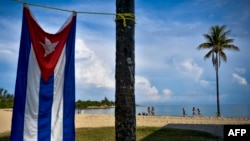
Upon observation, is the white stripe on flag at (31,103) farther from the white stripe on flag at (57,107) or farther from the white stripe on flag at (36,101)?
the white stripe on flag at (57,107)

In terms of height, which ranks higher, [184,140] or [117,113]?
[117,113]

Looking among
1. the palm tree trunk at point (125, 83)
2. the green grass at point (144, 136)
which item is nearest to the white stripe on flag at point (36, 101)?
the palm tree trunk at point (125, 83)

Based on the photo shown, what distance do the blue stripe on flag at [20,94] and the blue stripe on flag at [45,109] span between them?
19 cm

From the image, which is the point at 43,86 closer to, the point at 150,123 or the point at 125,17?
the point at 125,17

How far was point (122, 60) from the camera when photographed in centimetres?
403

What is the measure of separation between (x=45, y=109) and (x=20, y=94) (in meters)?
0.34

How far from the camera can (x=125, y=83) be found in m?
3.96

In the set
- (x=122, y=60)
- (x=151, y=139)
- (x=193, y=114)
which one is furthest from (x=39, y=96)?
(x=193, y=114)

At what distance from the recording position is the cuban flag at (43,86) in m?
4.02

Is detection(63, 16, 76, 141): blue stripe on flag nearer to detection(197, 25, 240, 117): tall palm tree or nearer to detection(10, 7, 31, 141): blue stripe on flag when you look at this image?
detection(10, 7, 31, 141): blue stripe on flag

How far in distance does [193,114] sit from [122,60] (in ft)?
113

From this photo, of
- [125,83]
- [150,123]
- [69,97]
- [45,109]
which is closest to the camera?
[125,83]

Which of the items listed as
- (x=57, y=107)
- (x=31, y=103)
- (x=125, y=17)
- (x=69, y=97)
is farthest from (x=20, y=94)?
(x=125, y=17)

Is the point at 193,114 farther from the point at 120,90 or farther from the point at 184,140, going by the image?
the point at 120,90
